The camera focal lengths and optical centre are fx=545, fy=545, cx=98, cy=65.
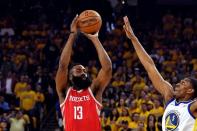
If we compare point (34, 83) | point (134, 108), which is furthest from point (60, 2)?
point (134, 108)

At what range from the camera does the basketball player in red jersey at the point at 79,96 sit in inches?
224

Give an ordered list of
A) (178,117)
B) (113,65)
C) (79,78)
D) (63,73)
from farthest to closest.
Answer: (113,65), (63,73), (79,78), (178,117)

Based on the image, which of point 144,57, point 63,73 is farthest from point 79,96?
point 144,57

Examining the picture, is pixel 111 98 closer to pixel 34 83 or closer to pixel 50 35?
pixel 34 83

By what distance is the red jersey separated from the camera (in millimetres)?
5676

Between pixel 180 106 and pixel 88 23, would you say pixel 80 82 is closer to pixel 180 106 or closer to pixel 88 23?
pixel 88 23

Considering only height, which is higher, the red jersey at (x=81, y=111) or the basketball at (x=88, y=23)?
the basketball at (x=88, y=23)

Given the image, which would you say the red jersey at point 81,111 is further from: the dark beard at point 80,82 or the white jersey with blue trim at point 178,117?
the white jersey with blue trim at point 178,117

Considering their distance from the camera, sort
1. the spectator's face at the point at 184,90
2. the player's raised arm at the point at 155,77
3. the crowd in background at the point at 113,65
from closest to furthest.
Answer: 1. the spectator's face at the point at 184,90
2. the player's raised arm at the point at 155,77
3. the crowd in background at the point at 113,65

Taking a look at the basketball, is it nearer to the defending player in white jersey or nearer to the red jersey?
the red jersey

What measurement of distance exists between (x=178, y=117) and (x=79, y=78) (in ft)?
3.88

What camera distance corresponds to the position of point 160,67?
1534cm

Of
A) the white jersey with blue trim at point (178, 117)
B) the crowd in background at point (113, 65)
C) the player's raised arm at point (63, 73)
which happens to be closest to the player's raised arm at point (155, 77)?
the white jersey with blue trim at point (178, 117)

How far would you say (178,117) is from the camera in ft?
16.6
